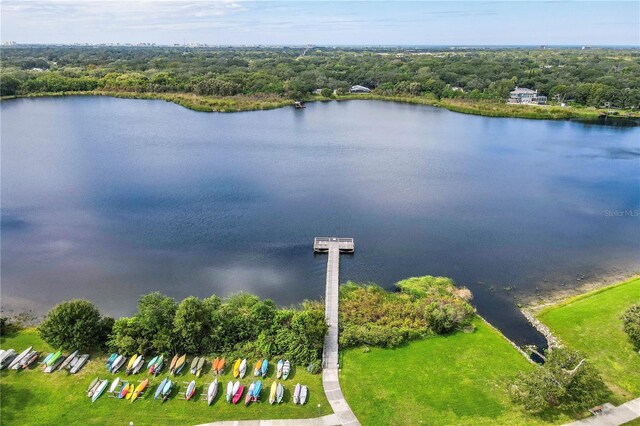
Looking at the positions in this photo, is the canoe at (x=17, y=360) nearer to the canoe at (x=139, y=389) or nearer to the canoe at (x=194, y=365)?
the canoe at (x=139, y=389)

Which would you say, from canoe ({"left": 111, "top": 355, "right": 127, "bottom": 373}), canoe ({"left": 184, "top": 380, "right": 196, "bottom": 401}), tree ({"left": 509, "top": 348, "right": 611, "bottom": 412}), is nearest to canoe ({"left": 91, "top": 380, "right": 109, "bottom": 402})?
canoe ({"left": 111, "top": 355, "right": 127, "bottom": 373})

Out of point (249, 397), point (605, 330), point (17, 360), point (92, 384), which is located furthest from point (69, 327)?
point (605, 330)

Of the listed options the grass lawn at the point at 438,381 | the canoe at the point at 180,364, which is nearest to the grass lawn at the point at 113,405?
the canoe at the point at 180,364

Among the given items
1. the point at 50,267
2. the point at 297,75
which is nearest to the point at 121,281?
the point at 50,267

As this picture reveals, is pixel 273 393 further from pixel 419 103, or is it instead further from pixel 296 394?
pixel 419 103

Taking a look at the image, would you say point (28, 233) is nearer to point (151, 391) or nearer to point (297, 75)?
point (151, 391)

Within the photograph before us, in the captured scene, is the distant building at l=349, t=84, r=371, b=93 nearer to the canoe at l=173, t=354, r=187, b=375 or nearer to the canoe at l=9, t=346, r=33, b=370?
the canoe at l=173, t=354, r=187, b=375
